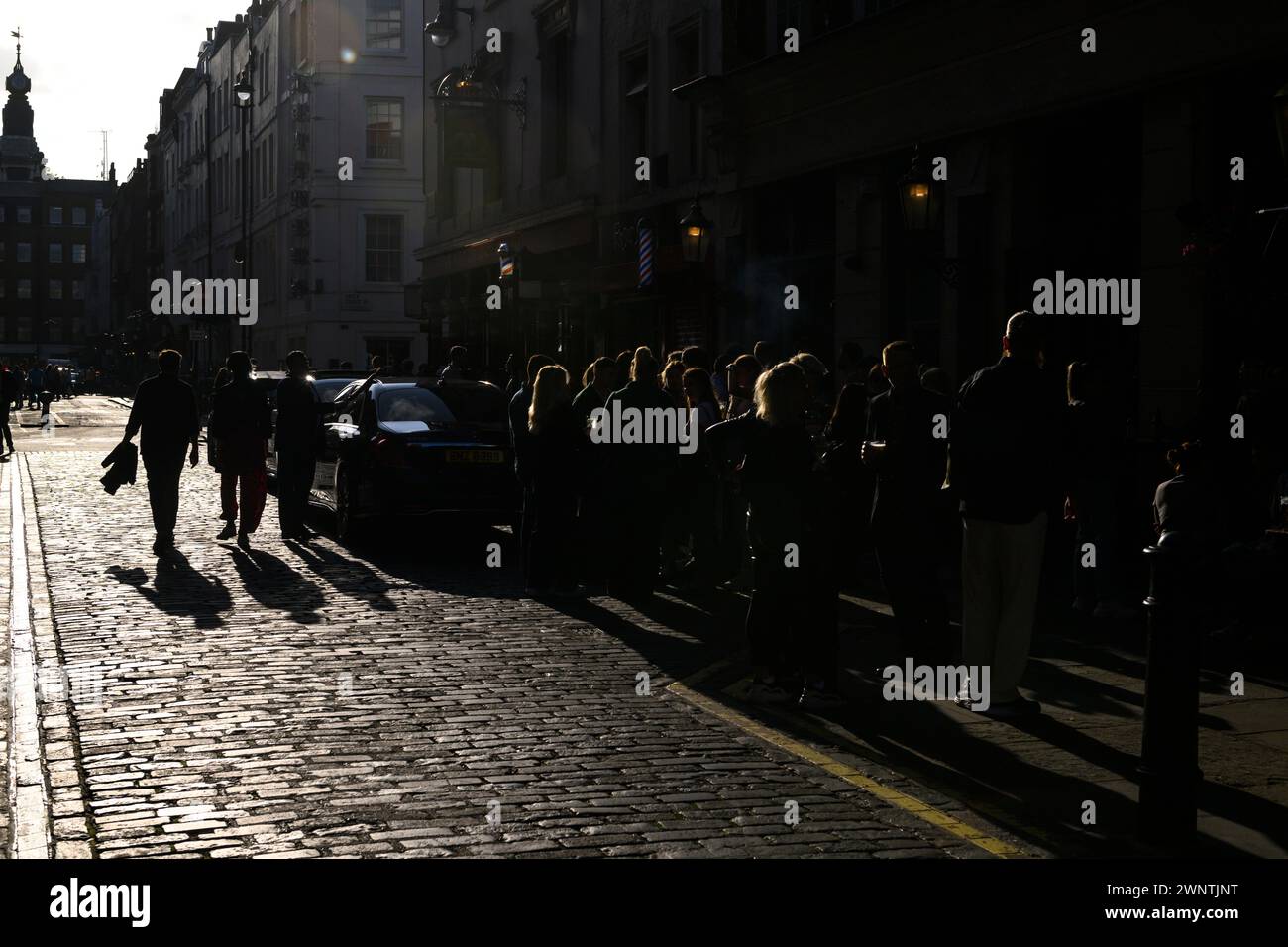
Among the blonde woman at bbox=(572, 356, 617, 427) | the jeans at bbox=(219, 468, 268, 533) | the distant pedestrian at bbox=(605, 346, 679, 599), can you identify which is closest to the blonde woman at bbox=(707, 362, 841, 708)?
the distant pedestrian at bbox=(605, 346, 679, 599)

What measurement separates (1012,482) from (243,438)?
34.1ft

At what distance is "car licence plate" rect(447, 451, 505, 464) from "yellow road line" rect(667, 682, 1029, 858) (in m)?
6.97

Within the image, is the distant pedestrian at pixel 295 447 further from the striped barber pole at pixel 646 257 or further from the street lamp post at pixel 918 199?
the striped barber pole at pixel 646 257

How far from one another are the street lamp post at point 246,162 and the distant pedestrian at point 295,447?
2244cm

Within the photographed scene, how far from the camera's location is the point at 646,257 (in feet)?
82.6

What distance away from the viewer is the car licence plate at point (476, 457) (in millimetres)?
15406

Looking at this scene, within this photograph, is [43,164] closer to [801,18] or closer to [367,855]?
[801,18]

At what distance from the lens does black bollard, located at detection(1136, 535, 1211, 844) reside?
5.71m

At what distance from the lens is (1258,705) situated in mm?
8047

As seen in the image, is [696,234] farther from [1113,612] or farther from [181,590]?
[1113,612]

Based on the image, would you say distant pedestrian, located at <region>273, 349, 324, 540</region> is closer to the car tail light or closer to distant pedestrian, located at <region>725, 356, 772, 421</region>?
the car tail light

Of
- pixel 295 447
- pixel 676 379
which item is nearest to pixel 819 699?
pixel 676 379

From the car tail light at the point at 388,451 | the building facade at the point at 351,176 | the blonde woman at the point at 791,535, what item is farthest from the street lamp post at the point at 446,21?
the blonde woman at the point at 791,535
